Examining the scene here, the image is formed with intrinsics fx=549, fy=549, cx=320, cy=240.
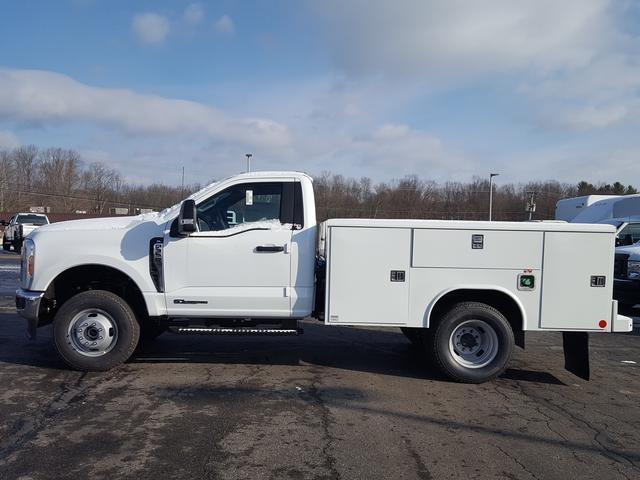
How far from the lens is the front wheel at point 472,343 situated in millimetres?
6230

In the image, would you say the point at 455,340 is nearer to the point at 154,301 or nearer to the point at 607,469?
the point at 607,469

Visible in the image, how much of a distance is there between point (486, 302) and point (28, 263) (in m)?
5.41

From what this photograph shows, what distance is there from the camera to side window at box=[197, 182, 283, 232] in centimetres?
650

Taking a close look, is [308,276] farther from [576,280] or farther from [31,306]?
[31,306]

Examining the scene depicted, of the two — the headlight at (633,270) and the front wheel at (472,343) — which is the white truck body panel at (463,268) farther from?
the headlight at (633,270)

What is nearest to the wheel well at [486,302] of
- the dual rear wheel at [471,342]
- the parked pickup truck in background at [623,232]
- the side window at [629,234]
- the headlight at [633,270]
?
the dual rear wheel at [471,342]

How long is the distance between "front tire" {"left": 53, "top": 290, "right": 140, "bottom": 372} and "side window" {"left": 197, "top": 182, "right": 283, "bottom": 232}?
1.39 m

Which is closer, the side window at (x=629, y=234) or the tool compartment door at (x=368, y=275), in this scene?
the tool compartment door at (x=368, y=275)

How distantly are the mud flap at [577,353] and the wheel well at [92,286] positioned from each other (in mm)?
5112

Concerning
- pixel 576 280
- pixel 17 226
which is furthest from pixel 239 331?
pixel 17 226

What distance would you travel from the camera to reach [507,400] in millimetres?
5855

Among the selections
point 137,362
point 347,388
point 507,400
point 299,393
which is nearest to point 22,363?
point 137,362

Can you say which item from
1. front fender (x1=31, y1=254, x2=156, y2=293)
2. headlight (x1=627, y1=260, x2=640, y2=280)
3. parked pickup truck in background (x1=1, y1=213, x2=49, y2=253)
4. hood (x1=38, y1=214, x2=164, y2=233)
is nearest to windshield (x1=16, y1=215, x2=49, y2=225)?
parked pickup truck in background (x1=1, y1=213, x2=49, y2=253)

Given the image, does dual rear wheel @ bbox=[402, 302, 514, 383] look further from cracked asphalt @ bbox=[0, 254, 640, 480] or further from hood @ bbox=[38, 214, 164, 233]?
hood @ bbox=[38, 214, 164, 233]
